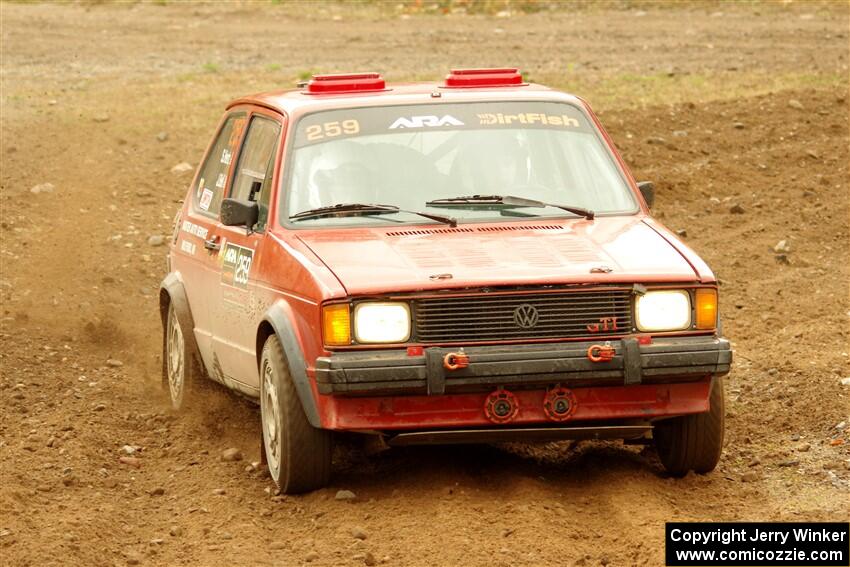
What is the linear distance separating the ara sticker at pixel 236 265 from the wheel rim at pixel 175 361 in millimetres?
1035

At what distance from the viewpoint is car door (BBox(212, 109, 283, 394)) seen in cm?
771

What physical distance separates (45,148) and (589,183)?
10.1 m

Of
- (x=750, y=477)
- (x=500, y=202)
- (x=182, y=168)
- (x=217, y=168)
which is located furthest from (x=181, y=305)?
(x=182, y=168)

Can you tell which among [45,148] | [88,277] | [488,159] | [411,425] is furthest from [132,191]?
[411,425]

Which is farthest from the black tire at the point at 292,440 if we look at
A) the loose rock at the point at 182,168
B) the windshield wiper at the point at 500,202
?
the loose rock at the point at 182,168

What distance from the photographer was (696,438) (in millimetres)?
7215

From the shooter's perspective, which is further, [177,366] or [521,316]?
[177,366]

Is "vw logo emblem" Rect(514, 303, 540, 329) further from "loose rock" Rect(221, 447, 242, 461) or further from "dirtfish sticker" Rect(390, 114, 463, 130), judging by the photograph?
"loose rock" Rect(221, 447, 242, 461)

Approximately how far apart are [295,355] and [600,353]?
1.25 m

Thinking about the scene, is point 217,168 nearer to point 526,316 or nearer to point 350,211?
point 350,211

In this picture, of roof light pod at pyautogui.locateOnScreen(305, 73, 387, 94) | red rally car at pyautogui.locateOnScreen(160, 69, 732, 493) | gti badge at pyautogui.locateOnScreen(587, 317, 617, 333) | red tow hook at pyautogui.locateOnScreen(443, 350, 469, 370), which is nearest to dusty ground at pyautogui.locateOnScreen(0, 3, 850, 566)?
red rally car at pyautogui.locateOnScreen(160, 69, 732, 493)

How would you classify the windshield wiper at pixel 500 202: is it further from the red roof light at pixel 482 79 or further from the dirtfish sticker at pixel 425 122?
the red roof light at pixel 482 79

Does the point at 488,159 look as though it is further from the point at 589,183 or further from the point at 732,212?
the point at 732,212

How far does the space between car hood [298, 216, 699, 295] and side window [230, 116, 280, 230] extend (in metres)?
0.60
